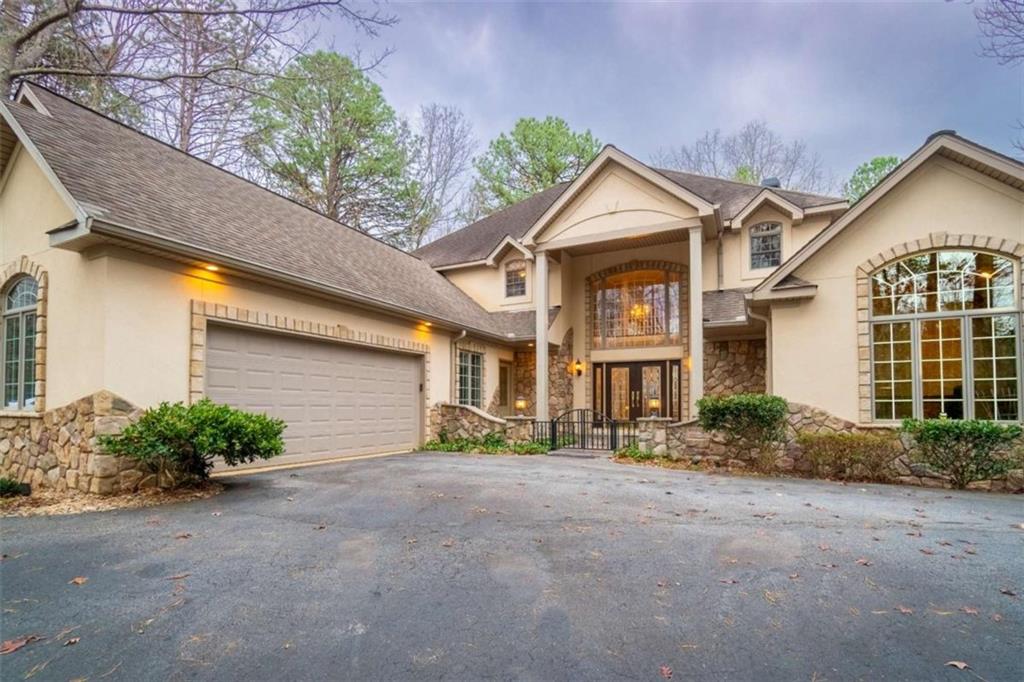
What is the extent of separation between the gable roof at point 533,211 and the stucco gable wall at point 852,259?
15.9 ft

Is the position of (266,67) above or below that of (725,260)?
above

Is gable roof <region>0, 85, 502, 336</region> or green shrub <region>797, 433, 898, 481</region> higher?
gable roof <region>0, 85, 502, 336</region>

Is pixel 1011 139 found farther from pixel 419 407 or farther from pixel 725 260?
pixel 419 407

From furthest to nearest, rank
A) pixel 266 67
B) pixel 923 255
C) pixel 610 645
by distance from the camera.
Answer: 1. pixel 266 67
2. pixel 923 255
3. pixel 610 645

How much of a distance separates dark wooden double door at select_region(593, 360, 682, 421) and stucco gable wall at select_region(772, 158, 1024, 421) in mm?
5879

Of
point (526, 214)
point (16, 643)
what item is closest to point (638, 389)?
point (526, 214)

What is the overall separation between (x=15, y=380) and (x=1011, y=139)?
61.4 feet

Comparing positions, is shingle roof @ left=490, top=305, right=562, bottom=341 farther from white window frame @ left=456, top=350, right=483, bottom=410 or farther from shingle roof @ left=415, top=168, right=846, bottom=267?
shingle roof @ left=415, top=168, right=846, bottom=267

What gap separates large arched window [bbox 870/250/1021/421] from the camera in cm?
812

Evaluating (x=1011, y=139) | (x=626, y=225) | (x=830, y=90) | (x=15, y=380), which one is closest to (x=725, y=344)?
(x=626, y=225)

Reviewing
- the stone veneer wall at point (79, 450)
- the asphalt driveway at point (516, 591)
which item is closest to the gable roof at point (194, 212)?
the stone veneer wall at point (79, 450)

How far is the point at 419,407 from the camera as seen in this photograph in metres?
12.5

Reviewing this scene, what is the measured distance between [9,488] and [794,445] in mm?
11838

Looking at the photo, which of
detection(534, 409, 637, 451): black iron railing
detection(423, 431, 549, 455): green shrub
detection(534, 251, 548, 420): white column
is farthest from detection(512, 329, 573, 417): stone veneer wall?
detection(423, 431, 549, 455): green shrub
